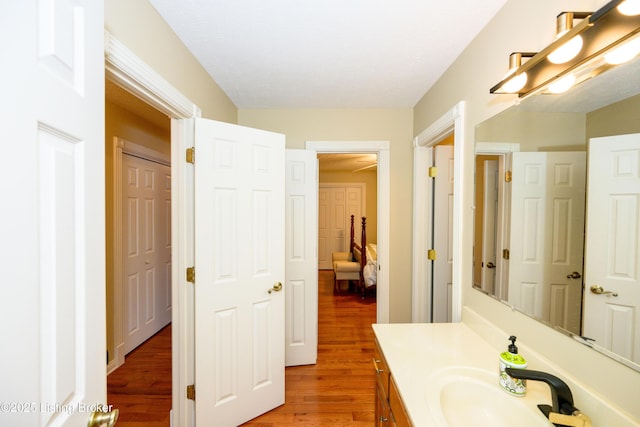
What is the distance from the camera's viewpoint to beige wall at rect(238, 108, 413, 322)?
248 cm

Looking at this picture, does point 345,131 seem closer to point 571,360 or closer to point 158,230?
point 571,360

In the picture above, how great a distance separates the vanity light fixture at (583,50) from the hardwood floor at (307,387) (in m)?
2.16

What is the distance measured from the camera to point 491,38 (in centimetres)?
132

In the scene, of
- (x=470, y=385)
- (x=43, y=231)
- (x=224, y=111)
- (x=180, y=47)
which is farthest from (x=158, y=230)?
(x=470, y=385)

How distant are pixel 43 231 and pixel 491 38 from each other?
185 centimetres

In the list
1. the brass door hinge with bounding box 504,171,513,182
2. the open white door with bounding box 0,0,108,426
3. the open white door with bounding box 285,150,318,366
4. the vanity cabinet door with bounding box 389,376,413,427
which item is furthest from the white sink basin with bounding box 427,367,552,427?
the open white door with bounding box 285,150,318,366

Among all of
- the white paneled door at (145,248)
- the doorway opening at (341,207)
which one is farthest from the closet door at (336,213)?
the white paneled door at (145,248)

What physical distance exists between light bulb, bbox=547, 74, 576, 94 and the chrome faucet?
0.96m

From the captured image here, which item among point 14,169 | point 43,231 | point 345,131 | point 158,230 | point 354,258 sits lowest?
point 354,258

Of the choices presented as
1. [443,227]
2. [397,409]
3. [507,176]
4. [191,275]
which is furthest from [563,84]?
[191,275]

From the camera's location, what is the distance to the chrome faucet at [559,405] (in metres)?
0.73

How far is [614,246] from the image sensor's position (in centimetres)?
77

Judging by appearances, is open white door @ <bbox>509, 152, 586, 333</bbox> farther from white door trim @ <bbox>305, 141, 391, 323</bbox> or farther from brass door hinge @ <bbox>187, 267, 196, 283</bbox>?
brass door hinge @ <bbox>187, 267, 196, 283</bbox>

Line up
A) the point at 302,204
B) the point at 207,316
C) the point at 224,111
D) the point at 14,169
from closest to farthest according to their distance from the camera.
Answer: the point at 14,169 < the point at 207,316 < the point at 224,111 < the point at 302,204
